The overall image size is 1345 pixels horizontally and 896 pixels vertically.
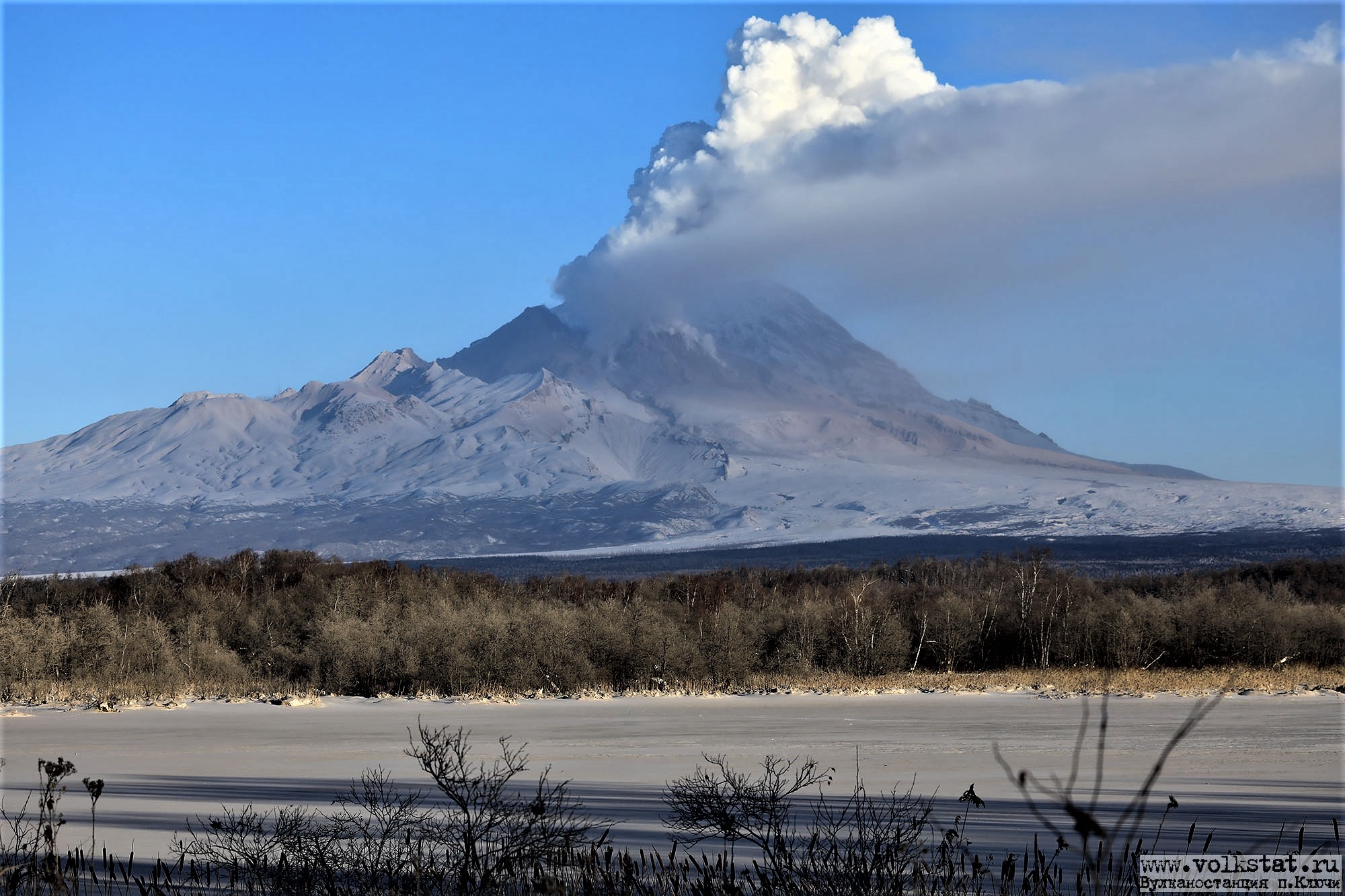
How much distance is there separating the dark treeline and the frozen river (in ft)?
11.7

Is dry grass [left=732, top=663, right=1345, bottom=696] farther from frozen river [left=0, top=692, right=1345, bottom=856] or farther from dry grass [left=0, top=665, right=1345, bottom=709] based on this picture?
frozen river [left=0, top=692, right=1345, bottom=856]

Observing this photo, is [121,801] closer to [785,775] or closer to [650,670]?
[785,775]

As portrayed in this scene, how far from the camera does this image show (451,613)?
3866cm

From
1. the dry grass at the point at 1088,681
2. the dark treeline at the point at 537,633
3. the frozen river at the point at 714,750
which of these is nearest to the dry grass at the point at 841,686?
the dry grass at the point at 1088,681

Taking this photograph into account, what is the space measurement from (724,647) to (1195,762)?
19.9 meters

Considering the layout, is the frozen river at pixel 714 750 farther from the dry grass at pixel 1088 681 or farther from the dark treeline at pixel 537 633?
the dark treeline at pixel 537 633

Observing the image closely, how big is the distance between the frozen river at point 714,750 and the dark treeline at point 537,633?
11.7 ft

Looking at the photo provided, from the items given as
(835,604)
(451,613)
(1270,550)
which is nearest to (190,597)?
(451,613)

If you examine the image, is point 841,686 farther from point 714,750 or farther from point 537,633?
point 714,750

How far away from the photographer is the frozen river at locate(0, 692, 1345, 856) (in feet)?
50.2

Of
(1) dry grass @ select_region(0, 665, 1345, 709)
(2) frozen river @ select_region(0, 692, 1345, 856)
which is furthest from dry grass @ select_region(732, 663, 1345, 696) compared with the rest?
(2) frozen river @ select_region(0, 692, 1345, 856)

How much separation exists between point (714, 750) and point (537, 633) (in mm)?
16117

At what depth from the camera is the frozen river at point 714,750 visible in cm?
1530

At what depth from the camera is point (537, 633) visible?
37.4m
